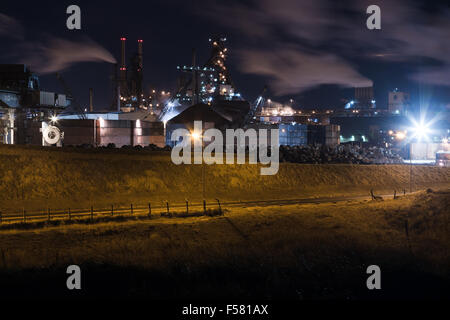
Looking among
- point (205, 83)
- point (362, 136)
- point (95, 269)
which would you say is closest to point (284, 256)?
point (95, 269)

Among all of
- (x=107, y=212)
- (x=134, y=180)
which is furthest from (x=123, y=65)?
(x=107, y=212)

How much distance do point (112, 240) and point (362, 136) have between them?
307 feet

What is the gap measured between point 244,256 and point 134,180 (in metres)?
16.9

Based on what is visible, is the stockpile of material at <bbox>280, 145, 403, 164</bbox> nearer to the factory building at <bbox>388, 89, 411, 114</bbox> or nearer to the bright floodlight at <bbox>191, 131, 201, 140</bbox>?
the bright floodlight at <bbox>191, 131, 201, 140</bbox>

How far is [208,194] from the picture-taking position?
1222 inches

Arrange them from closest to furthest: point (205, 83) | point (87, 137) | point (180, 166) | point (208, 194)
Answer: point (208, 194), point (180, 166), point (87, 137), point (205, 83)

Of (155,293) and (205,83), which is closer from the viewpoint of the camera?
(155,293)

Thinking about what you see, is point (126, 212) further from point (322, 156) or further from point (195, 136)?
point (322, 156)

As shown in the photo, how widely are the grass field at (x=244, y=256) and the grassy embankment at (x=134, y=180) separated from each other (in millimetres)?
7681

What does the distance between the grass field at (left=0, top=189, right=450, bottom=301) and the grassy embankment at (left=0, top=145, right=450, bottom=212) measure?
25.2ft

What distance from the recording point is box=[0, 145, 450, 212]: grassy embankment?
89.9 feet

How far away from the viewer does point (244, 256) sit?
1564 cm

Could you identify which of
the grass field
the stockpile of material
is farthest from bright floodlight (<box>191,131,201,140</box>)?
the grass field
